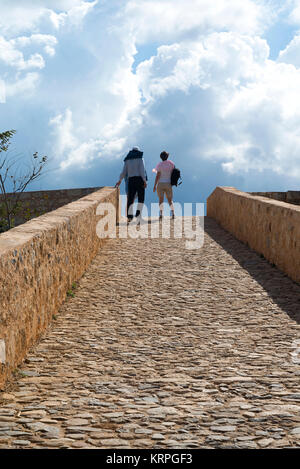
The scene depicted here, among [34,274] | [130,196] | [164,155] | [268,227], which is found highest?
[164,155]

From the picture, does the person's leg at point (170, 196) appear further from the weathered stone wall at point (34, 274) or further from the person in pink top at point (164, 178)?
the weathered stone wall at point (34, 274)

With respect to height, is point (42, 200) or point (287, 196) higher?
point (287, 196)

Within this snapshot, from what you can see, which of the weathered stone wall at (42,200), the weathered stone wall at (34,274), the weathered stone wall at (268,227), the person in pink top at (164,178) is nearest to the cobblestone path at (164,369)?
the weathered stone wall at (34,274)

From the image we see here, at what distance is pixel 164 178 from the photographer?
14.1m

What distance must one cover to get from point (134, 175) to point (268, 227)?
566 centimetres

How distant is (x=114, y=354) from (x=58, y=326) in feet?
3.21

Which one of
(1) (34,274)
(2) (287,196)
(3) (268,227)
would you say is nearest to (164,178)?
(2) (287,196)

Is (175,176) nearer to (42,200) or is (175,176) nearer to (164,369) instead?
(42,200)

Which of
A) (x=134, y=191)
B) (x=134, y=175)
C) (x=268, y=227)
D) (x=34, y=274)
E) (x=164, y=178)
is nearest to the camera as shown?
A: (x=34, y=274)

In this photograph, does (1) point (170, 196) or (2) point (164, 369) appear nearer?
(2) point (164, 369)

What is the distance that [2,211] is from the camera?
702 inches

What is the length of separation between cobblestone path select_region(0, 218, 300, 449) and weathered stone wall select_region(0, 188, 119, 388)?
15cm
